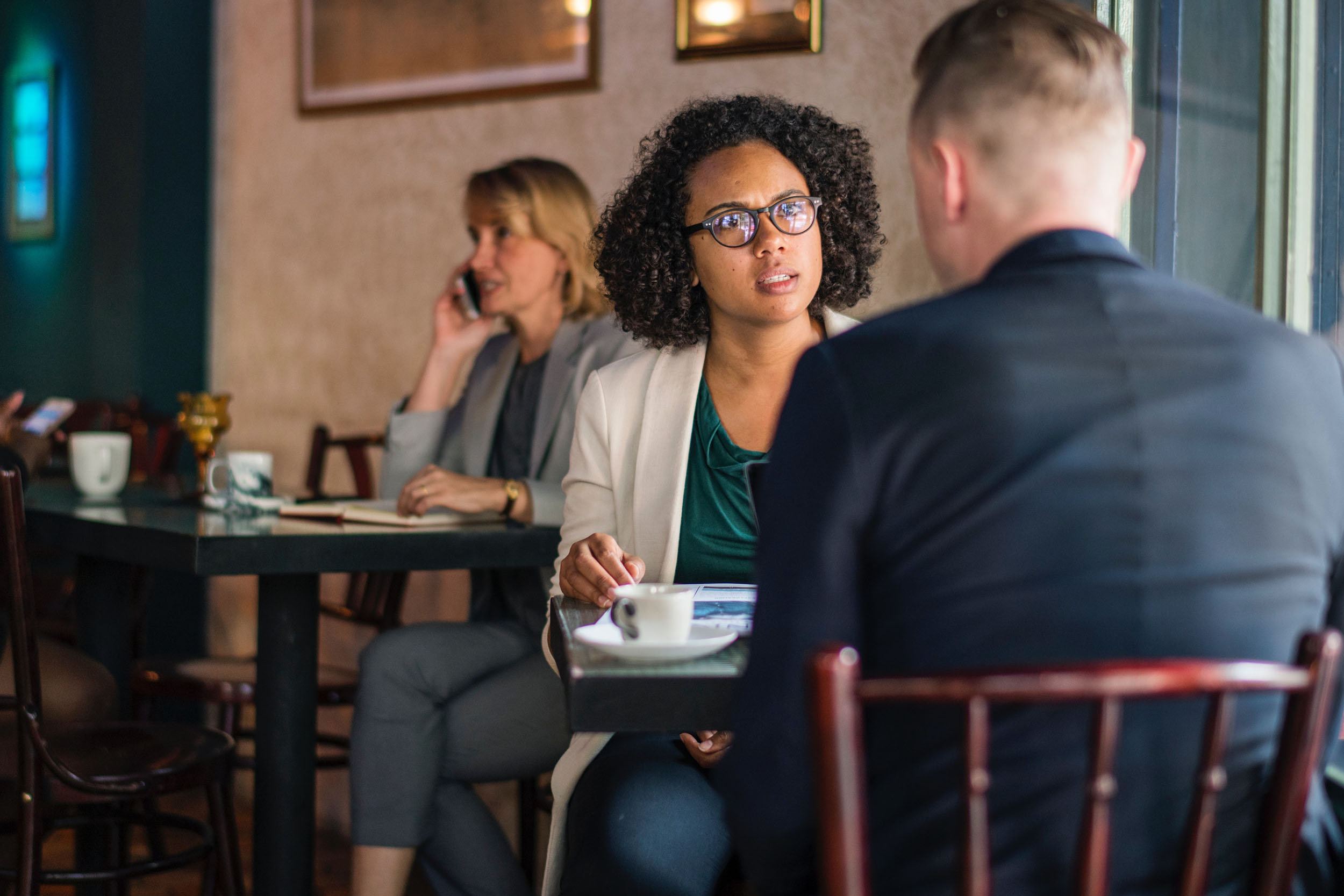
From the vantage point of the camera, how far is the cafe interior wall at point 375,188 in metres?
2.60

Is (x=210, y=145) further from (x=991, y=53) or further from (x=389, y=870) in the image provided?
(x=991, y=53)

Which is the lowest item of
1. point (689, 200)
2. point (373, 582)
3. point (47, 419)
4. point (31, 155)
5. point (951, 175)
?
point (373, 582)

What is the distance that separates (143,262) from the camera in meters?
3.81

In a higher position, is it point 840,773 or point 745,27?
point 745,27

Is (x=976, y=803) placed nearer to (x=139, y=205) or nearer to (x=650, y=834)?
(x=650, y=834)

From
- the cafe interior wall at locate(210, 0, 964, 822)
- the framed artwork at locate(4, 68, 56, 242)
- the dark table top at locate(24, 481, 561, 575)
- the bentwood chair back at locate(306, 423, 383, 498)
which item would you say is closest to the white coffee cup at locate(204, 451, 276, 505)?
the dark table top at locate(24, 481, 561, 575)

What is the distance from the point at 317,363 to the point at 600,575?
2.34 meters

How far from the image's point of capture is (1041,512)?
2.56 ft

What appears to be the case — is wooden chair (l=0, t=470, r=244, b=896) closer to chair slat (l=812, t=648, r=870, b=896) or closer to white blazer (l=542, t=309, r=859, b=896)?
white blazer (l=542, t=309, r=859, b=896)

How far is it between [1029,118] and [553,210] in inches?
69.6

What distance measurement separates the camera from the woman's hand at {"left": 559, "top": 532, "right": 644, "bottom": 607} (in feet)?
4.76

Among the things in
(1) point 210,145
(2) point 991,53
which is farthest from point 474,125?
(2) point 991,53

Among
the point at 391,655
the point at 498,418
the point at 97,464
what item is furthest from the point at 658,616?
the point at 97,464

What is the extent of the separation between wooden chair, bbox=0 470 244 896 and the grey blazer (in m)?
0.66
